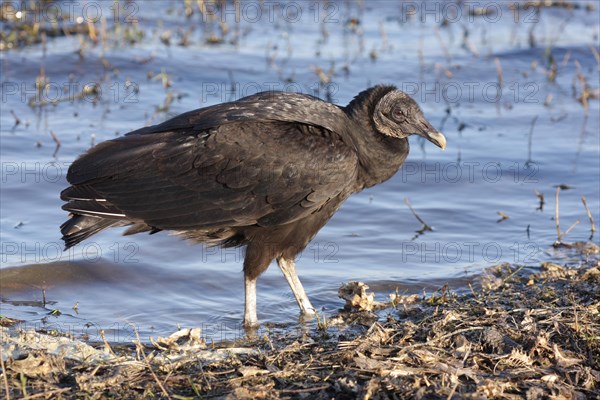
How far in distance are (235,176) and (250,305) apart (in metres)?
0.73

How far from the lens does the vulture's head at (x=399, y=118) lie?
5031 mm

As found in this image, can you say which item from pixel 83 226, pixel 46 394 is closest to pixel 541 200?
pixel 83 226

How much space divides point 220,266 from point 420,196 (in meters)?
1.85

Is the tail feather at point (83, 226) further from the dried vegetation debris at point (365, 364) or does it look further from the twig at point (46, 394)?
the twig at point (46, 394)

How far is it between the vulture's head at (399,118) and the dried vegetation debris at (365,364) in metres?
1.03

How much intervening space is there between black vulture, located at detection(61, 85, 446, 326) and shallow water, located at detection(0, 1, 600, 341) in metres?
0.56

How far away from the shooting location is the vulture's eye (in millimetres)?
Result: 5043

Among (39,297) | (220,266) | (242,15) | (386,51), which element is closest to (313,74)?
(386,51)

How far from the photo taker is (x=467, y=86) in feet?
30.6

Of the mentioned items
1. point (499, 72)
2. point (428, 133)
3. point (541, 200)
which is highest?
point (428, 133)

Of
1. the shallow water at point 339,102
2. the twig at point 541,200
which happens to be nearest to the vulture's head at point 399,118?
the shallow water at point 339,102

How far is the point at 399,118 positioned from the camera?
506 cm

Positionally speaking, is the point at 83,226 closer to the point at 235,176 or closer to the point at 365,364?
the point at 235,176

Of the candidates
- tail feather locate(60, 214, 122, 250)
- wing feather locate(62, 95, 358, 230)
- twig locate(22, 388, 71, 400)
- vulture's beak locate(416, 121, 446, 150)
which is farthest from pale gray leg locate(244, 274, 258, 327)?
twig locate(22, 388, 71, 400)
